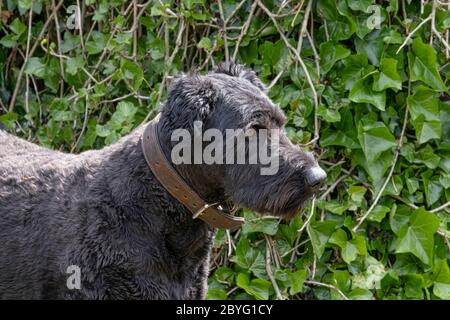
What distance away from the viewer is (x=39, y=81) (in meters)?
5.41

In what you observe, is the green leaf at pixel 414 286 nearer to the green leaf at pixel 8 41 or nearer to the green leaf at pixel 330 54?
the green leaf at pixel 330 54

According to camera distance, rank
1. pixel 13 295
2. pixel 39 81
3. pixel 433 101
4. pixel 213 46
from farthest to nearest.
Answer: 1. pixel 39 81
2. pixel 213 46
3. pixel 433 101
4. pixel 13 295

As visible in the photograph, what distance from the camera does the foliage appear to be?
167 inches

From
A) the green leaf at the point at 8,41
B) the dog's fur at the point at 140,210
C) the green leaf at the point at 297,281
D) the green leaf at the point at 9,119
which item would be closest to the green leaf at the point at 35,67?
the green leaf at the point at 8,41

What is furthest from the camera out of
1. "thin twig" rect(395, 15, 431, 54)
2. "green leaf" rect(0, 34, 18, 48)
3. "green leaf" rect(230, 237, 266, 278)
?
"green leaf" rect(0, 34, 18, 48)

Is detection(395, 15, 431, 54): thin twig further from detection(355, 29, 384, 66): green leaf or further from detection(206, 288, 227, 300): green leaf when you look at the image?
detection(206, 288, 227, 300): green leaf

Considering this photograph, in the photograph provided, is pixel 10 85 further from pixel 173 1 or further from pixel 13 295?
pixel 13 295

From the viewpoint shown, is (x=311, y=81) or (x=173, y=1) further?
(x=173, y=1)

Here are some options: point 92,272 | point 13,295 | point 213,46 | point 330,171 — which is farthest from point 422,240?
point 13,295

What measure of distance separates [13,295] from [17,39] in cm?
230

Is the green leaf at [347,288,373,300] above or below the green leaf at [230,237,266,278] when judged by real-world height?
below

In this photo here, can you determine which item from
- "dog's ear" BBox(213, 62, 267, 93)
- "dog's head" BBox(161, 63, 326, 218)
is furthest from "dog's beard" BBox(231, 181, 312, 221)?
"dog's ear" BBox(213, 62, 267, 93)

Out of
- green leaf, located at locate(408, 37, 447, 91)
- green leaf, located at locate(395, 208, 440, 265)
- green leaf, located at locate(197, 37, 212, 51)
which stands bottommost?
green leaf, located at locate(395, 208, 440, 265)

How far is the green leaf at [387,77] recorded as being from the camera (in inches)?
164
